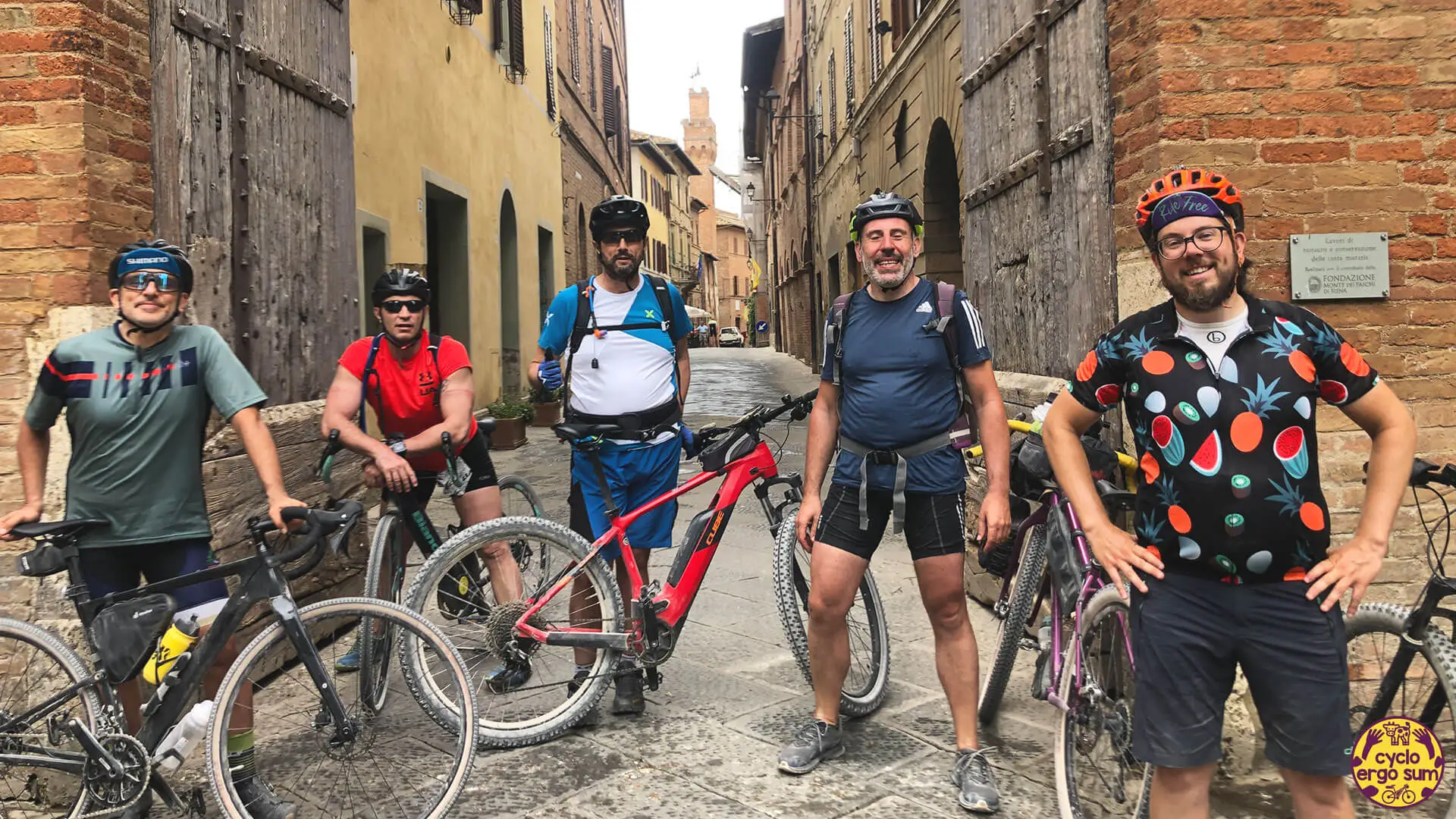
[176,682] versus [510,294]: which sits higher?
[510,294]

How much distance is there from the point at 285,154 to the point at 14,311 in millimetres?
1501

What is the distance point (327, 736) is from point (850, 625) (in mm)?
1821

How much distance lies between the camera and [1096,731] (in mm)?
2830

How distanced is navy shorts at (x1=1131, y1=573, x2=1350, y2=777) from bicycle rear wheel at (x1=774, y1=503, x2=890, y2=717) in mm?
1400

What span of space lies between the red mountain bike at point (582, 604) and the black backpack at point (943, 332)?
1.53 feet

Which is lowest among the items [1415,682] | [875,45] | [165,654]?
[1415,682]

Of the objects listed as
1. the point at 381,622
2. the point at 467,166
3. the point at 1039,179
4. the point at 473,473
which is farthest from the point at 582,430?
the point at 467,166

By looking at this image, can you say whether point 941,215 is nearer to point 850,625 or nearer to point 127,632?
point 850,625

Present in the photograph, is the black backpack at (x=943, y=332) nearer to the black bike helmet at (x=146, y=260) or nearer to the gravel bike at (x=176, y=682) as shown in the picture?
the gravel bike at (x=176, y=682)

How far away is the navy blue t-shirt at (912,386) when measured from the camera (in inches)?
123

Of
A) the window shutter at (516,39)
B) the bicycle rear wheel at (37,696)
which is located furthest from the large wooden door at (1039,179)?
the window shutter at (516,39)

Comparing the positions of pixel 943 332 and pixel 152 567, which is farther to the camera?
pixel 943 332

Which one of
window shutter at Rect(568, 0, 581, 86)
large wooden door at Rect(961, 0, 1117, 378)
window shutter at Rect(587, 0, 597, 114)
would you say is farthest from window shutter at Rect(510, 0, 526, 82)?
large wooden door at Rect(961, 0, 1117, 378)

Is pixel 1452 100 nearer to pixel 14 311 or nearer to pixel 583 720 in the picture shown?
pixel 583 720
